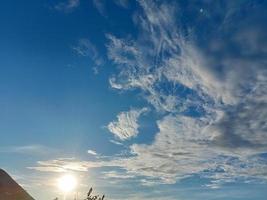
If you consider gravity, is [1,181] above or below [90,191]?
above

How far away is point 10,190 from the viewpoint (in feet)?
142

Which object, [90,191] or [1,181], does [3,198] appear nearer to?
[1,181]

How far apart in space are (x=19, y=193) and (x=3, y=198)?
8.17 ft

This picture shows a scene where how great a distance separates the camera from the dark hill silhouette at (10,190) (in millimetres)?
42562

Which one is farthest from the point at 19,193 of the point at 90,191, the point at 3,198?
the point at 90,191

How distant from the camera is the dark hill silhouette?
4256cm

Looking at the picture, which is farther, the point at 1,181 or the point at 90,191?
the point at 1,181

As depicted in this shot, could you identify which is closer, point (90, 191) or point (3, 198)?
point (90, 191)

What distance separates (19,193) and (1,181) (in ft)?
9.02

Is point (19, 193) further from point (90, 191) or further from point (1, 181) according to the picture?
point (90, 191)

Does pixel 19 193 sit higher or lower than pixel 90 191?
higher

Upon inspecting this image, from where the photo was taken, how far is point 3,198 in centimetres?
4184

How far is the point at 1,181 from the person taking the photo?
43.5m

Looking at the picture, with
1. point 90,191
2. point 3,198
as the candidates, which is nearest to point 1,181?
point 3,198
